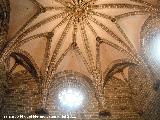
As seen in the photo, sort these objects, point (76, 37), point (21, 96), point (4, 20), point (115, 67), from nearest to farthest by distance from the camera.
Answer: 1. point (4, 20)
2. point (21, 96)
3. point (76, 37)
4. point (115, 67)

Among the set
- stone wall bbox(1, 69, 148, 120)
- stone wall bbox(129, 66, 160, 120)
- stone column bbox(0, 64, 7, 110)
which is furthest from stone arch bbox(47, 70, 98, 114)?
stone column bbox(0, 64, 7, 110)

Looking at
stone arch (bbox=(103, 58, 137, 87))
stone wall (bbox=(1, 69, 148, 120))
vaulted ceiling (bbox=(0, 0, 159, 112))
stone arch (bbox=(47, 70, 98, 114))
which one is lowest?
stone wall (bbox=(1, 69, 148, 120))

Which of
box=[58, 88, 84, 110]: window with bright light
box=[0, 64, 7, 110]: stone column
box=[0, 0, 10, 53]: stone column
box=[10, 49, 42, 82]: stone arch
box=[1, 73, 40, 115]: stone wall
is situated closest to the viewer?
box=[0, 0, 10, 53]: stone column

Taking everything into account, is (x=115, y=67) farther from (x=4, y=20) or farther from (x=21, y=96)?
(x=4, y=20)

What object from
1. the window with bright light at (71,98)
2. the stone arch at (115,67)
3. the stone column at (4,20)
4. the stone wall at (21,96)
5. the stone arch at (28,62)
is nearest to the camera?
the stone column at (4,20)

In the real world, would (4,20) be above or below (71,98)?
above

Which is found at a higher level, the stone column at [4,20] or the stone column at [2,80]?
the stone column at [4,20]

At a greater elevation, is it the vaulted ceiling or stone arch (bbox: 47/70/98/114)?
the vaulted ceiling

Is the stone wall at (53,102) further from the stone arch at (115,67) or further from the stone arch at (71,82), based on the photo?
the stone arch at (115,67)

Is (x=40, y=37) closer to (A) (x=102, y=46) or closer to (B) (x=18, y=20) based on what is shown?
(B) (x=18, y=20)

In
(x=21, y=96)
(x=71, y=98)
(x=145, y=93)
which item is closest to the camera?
(x=145, y=93)

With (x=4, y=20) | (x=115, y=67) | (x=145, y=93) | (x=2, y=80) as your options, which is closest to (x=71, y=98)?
(x=115, y=67)

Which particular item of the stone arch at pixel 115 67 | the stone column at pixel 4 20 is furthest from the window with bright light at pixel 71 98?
the stone column at pixel 4 20

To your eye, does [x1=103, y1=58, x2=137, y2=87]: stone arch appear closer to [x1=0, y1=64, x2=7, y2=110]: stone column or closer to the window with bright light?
the window with bright light
